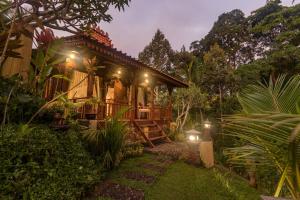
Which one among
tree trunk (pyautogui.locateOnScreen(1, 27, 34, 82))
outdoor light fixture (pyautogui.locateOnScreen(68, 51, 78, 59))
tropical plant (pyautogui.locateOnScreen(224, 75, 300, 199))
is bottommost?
tropical plant (pyautogui.locateOnScreen(224, 75, 300, 199))

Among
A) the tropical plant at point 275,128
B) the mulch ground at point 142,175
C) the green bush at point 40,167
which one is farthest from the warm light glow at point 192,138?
the tropical plant at point 275,128

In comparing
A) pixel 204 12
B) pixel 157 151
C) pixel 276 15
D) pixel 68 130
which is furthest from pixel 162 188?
pixel 204 12

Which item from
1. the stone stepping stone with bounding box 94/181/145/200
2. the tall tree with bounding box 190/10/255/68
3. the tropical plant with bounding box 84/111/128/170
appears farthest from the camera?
the tall tree with bounding box 190/10/255/68

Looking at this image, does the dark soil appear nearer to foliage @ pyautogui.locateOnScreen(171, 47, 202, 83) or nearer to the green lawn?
the green lawn

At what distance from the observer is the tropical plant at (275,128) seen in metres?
1.13

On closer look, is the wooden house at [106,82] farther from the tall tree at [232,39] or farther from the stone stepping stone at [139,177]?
the tall tree at [232,39]

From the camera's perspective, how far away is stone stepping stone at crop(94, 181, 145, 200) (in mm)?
4051

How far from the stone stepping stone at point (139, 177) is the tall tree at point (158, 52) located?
2576 centimetres

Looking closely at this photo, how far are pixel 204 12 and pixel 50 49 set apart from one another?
3963 inches

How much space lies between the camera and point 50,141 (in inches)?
151

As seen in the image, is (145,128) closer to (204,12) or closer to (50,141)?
(50,141)

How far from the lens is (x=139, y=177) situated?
5.17 metres

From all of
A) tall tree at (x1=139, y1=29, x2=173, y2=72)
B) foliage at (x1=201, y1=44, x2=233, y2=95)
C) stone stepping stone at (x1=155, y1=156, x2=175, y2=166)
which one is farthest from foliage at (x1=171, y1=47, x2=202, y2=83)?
stone stepping stone at (x1=155, y1=156, x2=175, y2=166)

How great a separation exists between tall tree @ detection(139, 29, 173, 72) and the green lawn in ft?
81.7
